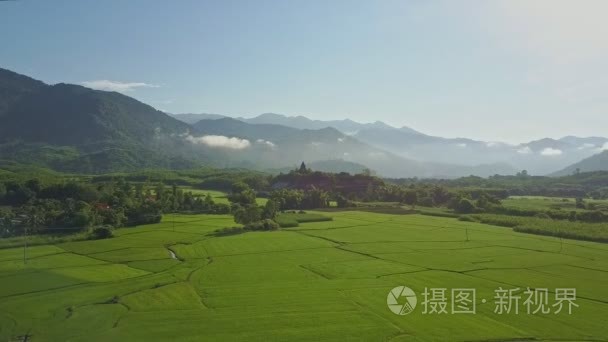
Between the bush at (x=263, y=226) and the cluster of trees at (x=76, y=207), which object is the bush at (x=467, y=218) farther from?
the cluster of trees at (x=76, y=207)

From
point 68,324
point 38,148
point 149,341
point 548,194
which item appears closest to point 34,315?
point 68,324

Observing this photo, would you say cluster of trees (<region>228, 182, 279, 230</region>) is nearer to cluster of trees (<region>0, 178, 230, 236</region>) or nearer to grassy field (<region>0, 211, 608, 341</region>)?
grassy field (<region>0, 211, 608, 341</region>)

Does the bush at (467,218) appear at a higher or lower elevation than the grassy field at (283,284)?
higher

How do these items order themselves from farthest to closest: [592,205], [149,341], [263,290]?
[592,205] → [263,290] → [149,341]

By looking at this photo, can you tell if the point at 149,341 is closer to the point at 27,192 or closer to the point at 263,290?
the point at 263,290

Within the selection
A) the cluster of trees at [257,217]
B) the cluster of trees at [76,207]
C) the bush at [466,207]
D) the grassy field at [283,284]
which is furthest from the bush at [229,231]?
the bush at [466,207]

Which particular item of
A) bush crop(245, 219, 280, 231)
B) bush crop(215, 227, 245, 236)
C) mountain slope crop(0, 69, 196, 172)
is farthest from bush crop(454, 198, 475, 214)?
mountain slope crop(0, 69, 196, 172)
